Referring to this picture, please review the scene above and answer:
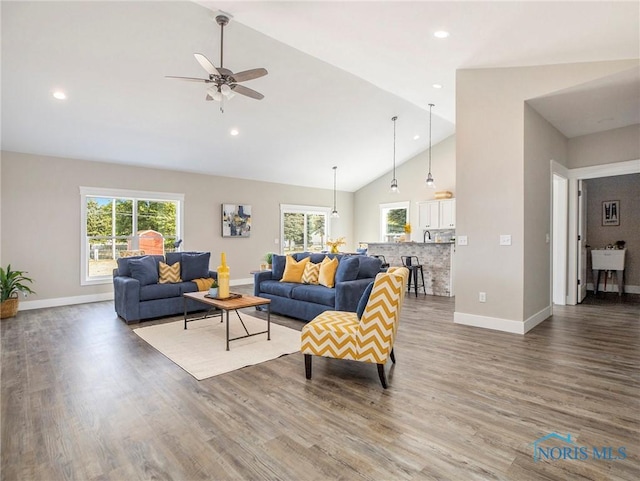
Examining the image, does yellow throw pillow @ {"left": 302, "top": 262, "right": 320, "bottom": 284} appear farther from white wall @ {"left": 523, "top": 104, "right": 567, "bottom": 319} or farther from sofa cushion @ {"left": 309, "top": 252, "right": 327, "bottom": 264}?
white wall @ {"left": 523, "top": 104, "right": 567, "bottom": 319}

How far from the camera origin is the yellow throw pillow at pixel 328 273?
498 cm

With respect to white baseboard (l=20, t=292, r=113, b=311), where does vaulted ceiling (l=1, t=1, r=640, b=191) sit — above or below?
above

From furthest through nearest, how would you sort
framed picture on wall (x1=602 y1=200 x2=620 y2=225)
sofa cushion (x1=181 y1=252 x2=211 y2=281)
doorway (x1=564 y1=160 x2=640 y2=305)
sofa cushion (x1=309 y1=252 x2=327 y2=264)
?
framed picture on wall (x1=602 y1=200 x2=620 y2=225), doorway (x1=564 y1=160 x2=640 y2=305), sofa cushion (x1=181 y1=252 x2=211 y2=281), sofa cushion (x1=309 y1=252 x2=327 y2=264)

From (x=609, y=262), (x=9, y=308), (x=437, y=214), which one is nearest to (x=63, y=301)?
(x=9, y=308)

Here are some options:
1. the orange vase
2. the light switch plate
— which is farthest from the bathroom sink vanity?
the orange vase

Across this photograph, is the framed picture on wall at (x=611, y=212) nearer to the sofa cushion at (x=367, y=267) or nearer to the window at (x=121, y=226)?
the sofa cushion at (x=367, y=267)

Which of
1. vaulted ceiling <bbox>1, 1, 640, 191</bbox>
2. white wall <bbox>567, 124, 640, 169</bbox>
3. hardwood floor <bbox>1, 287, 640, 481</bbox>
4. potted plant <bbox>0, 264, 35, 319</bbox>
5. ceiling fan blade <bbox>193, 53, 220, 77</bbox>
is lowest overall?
hardwood floor <bbox>1, 287, 640, 481</bbox>

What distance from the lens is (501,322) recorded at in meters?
4.50

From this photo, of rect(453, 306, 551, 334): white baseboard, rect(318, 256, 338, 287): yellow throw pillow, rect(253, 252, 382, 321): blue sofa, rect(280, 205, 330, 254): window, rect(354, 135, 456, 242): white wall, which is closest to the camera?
rect(453, 306, 551, 334): white baseboard

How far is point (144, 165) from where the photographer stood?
7266 millimetres

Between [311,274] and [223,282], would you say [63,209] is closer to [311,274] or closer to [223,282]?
[223,282]

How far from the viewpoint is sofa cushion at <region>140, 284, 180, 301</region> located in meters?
5.15

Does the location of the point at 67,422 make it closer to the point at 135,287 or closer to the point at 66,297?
the point at 135,287

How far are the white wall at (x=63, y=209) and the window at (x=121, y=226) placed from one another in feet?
0.42
